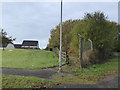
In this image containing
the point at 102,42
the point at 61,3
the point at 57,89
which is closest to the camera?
the point at 57,89

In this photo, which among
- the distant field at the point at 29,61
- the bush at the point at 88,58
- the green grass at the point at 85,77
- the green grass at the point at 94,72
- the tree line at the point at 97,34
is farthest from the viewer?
the tree line at the point at 97,34

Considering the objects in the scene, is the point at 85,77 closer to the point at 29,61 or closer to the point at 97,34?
the point at 29,61

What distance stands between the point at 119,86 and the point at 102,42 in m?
11.7

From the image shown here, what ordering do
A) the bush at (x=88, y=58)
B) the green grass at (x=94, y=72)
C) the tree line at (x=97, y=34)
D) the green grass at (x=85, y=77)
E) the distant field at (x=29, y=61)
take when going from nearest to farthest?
the green grass at (x=85, y=77), the green grass at (x=94, y=72), the distant field at (x=29, y=61), the bush at (x=88, y=58), the tree line at (x=97, y=34)

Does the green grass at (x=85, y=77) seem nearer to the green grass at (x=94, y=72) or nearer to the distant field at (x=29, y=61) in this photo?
the green grass at (x=94, y=72)

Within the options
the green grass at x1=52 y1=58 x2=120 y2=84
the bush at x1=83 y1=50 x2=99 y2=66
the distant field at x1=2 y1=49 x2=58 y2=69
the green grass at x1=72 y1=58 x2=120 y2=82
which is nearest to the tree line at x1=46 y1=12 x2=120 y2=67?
the bush at x1=83 y1=50 x2=99 y2=66

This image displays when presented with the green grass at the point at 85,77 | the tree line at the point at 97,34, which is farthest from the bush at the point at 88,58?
the green grass at the point at 85,77

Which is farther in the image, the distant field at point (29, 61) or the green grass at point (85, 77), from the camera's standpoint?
the distant field at point (29, 61)

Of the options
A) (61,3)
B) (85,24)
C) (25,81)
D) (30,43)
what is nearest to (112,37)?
(85,24)

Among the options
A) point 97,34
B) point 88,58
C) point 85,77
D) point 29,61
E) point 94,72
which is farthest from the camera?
point 97,34

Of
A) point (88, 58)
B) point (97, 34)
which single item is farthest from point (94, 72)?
point (97, 34)

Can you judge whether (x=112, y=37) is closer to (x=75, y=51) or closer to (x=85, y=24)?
(x=85, y=24)

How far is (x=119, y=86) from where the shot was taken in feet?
20.3

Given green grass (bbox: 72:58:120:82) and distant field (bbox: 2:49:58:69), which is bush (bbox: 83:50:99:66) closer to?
green grass (bbox: 72:58:120:82)
